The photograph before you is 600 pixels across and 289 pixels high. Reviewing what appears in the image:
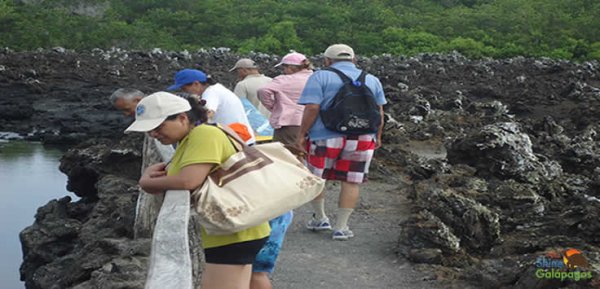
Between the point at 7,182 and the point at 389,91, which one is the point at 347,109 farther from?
the point at 389,91

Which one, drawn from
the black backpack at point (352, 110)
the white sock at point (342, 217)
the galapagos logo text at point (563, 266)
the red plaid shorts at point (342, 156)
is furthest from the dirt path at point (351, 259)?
the black backpack at point (352, 110)

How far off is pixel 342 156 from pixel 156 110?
3149 mm

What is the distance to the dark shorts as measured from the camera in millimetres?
4023

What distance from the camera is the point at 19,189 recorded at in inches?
667

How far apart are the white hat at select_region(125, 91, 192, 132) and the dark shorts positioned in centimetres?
65

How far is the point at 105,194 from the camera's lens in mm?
10664

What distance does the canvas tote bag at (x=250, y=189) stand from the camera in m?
3.83

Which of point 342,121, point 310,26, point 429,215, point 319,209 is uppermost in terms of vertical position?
point 342,121

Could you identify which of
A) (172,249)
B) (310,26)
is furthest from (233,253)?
(310,26)

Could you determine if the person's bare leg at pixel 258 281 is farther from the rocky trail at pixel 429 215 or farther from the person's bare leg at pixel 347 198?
the person's bare leg at pixel 347 198

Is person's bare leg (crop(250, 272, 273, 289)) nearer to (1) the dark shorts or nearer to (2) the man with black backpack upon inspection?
(1) the dark shorts

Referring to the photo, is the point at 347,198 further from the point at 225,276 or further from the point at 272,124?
the point at 225,276


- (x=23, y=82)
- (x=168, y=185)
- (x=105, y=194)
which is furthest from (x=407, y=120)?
(x=23, y=82)

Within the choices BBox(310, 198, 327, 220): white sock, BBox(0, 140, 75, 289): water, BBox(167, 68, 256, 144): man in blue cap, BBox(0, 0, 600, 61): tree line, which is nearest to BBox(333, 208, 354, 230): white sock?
BBox(310, 198, 327, 220): white sock
